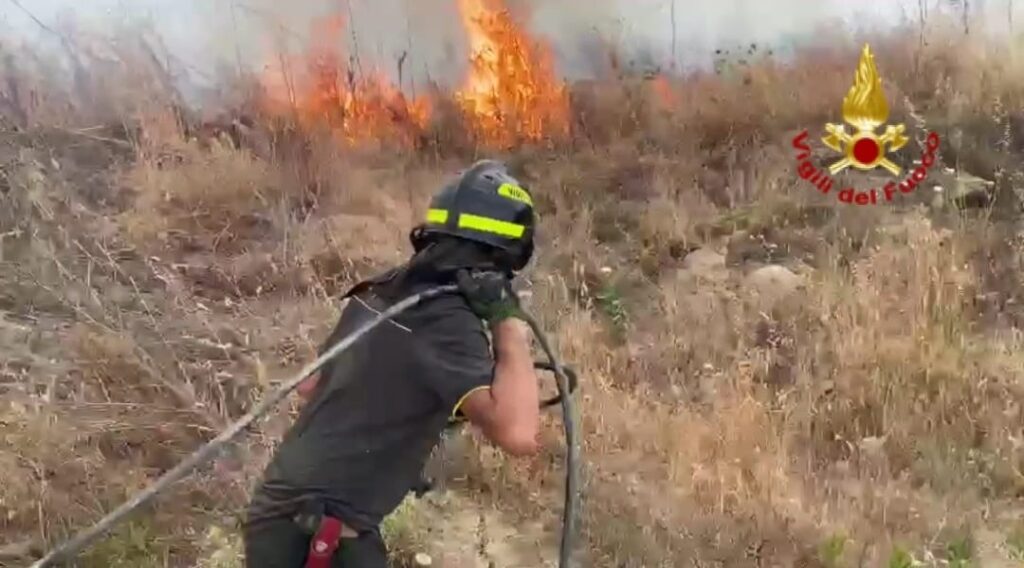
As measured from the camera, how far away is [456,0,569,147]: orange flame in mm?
7363

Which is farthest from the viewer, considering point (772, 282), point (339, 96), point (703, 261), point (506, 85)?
point (506, 85)

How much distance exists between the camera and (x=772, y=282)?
5.66 m

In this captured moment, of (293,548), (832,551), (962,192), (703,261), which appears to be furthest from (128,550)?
(962,192)

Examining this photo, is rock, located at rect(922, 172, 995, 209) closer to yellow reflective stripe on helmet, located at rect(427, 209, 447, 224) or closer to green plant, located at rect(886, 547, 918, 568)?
green plant, located at rect(886, 547, 918, 568)

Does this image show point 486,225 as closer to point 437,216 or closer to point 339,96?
point 437,216

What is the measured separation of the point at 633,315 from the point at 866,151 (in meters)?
2.23

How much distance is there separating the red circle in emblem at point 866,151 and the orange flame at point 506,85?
188 cm

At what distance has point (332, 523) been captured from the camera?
2289mm

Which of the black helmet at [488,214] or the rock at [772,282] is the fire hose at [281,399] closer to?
the black helmet at [488,214]

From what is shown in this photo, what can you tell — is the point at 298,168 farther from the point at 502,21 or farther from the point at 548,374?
the point at 548,374

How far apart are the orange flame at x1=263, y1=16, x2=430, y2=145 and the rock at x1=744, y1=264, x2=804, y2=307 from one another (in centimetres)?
261

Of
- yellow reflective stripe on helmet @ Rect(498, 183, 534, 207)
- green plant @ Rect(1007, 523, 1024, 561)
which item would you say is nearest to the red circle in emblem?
green plant @ Rect(1007, 523, 1024, 561)

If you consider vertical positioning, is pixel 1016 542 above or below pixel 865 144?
below

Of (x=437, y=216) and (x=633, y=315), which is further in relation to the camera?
(x=633, y=315)
